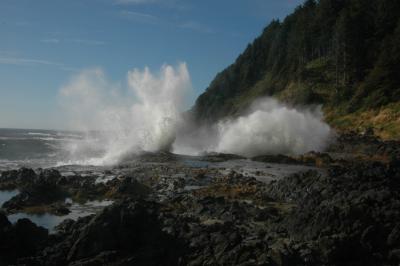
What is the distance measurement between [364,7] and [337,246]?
72.8m

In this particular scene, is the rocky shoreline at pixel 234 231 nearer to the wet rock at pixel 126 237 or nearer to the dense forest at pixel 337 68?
the wet rock at pixel 126 237

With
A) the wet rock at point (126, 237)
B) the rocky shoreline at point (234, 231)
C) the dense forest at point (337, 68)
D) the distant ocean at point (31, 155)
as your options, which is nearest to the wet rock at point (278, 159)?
the dense forest at point (337, 68)

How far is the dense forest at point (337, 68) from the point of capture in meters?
56.9

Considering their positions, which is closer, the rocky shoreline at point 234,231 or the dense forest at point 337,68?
the rocky shoreline at point 234,231

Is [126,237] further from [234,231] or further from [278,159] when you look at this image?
[278,159]

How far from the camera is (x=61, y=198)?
26516 mm

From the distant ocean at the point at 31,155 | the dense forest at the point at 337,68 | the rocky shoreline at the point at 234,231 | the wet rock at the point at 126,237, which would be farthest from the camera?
the dense forest at the point at 337,68

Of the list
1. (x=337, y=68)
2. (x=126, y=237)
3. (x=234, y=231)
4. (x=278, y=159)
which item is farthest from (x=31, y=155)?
(x=234, y=231)

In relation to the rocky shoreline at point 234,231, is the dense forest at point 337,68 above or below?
above

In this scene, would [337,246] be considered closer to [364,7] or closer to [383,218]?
[383,218]

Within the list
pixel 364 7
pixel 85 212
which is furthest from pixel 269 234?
pixel 364 7

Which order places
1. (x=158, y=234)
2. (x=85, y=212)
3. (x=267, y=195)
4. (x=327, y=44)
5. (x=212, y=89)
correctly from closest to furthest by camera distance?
(x=158, y=234) → (x=85, y=212) → (x=267, y=195) → (x=327, y=44) → (x=212, y=89)

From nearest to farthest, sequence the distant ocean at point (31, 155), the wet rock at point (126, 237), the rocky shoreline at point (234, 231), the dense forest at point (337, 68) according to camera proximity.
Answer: the rocky shoreline at point (234, 231)
the wet rock at point (126, 237)
the distant ocean at point (31, 155)
the dense forest at point (337, 68)

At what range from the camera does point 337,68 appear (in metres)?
73.7
